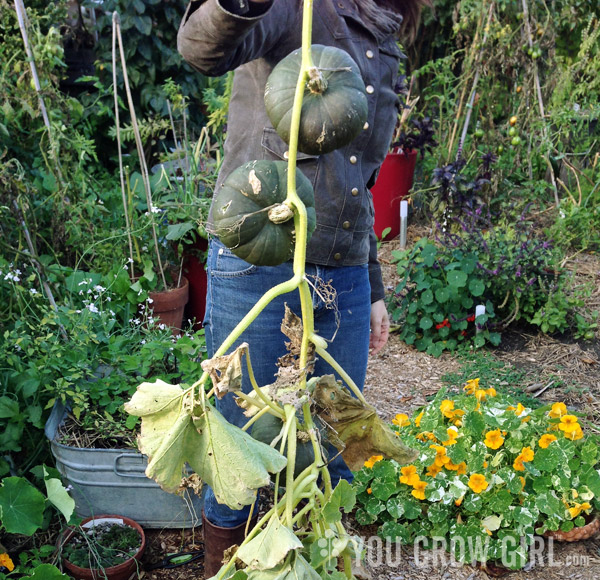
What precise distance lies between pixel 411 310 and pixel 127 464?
78.4 inches

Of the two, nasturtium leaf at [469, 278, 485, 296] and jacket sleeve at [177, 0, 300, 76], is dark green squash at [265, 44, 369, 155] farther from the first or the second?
nasturtium leaf at [469, 278, 485, 296]

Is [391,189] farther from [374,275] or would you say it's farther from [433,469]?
[374,275]

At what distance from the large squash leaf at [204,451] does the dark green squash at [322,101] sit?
30cm

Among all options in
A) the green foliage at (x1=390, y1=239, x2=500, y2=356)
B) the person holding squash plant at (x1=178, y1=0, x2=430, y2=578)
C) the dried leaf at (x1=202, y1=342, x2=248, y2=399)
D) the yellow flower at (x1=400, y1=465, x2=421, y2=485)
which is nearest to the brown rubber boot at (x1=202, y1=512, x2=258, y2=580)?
the person holding squash plant at (x1=178, y1=0, x2=430, y2=578)

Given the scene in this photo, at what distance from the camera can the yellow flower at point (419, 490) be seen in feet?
6.97

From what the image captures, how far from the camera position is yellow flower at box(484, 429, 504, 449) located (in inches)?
85.5

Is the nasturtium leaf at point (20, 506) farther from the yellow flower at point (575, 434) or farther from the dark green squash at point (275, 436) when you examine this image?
the yellow flower at point (575, 434)

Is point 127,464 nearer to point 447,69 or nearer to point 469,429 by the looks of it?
point 469,429

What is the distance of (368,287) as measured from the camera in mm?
1631

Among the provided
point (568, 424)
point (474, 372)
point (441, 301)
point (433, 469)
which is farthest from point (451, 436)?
point (441, 301)

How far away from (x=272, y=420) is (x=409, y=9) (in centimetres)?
123

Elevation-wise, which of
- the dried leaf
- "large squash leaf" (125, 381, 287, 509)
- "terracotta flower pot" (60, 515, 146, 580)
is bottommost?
"terracotta flower pot" (60, 515, 146, 580)

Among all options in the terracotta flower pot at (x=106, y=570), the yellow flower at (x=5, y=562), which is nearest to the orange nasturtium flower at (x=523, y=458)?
the terracotta flower pot at (x=106, y=570)

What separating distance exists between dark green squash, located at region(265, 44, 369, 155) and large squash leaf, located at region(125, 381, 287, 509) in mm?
302
